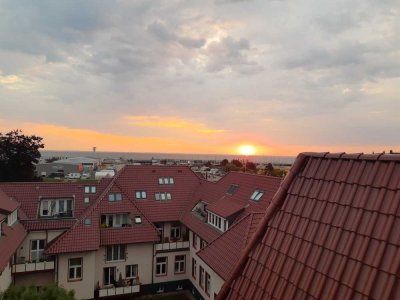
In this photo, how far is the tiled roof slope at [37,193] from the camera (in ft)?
96.7

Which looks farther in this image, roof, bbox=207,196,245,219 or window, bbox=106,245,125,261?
window, bbox=106,245,125,261

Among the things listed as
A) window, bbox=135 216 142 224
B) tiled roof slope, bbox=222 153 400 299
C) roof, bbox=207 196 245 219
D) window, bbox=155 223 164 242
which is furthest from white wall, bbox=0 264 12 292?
tiled roof slope, bbox=222 153 400 299

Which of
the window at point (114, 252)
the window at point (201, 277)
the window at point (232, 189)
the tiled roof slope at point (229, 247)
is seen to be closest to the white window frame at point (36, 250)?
the window at point (114, 252)

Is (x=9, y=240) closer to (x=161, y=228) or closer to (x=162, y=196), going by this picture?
(x=161, y=228)

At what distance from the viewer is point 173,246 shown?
99.4 ft

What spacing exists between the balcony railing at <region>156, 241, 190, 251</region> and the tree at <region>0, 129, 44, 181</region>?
3116 centimetres

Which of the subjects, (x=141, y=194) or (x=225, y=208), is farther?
(x=141, y=194)

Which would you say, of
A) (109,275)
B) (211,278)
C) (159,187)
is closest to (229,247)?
(211,278)

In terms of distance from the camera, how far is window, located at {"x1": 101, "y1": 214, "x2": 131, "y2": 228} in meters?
28.2

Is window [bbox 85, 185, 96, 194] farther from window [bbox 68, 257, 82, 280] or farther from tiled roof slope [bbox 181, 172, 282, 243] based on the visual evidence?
tiled roof slope [bbox 181, 172, 282, 243]

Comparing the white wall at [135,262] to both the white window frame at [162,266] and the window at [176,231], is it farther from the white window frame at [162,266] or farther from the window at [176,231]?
the window at [176,231]

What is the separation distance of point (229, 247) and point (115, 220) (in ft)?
41.6

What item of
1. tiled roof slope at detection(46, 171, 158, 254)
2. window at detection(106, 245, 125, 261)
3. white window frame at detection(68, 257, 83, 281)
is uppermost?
tiled roof slope at detection(46, 171, 158, 254)

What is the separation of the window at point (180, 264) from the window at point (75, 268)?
880 centimetres
